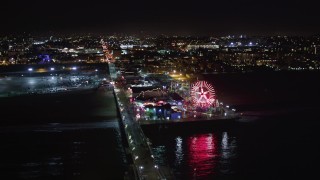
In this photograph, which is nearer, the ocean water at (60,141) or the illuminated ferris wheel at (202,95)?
the ocean water at (60,141)

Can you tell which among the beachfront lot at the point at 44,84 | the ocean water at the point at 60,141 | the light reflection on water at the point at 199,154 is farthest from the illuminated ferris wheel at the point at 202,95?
the beachfront lot at the point at 44,84

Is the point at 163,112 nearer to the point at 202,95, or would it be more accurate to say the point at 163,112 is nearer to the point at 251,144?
the point at 202,95

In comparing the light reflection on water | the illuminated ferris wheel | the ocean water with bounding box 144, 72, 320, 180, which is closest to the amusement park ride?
the illuminated ferris wheel

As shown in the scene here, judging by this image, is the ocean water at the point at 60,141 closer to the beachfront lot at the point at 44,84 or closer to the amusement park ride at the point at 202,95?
the amusement park ride at the point at 202,95

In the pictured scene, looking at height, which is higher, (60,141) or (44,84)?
(60,141)

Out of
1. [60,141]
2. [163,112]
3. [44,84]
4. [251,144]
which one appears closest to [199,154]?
[251,144]

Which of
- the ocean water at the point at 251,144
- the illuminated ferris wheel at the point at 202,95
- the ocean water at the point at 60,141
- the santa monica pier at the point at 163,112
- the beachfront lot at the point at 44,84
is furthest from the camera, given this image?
the beachfront lot at the point at 44,84

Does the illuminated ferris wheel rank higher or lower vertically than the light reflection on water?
higher

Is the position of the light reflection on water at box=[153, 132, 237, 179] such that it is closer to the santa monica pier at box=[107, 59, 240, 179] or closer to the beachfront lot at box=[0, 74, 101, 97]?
the santa monica pier at box=[107, 59, 240, 179]
